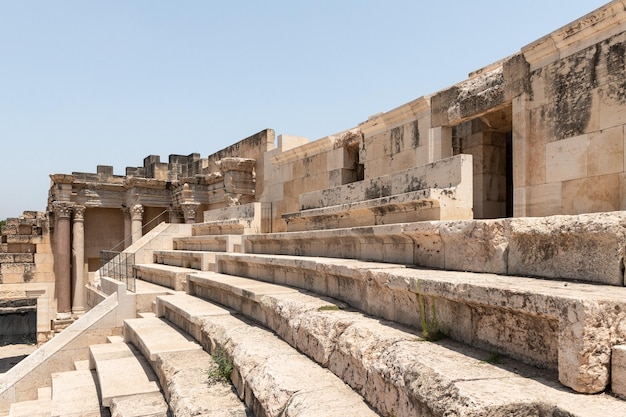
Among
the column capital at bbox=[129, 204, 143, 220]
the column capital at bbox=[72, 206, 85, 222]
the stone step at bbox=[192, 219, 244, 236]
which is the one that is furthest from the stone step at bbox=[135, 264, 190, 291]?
the column capital at bbox=[72, 206, 85, 222]

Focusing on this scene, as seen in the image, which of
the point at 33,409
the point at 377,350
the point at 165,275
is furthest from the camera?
the point at 165,275

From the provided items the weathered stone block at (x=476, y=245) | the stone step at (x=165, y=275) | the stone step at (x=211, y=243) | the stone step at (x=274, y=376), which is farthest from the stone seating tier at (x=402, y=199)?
the stone step at (x=165, y=275)

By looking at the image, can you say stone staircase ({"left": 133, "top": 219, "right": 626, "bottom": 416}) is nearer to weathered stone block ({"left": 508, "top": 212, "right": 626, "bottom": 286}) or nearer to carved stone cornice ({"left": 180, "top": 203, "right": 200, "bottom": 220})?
weathered stone block ({"left": 508, "top": 212, "right": 626, "bottom": 286})

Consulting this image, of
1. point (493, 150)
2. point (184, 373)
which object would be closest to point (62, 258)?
point (184, 373)

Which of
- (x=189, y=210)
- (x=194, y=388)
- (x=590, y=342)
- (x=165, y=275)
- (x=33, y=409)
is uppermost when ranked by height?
(x=189, y=210)

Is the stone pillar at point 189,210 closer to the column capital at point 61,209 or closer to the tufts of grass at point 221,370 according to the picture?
the column capital at point 61,209

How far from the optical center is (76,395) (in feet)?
18.3

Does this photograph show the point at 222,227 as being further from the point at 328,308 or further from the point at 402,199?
the point at 328,308

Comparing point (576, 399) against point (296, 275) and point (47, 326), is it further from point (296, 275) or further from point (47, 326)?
point (47, 326)

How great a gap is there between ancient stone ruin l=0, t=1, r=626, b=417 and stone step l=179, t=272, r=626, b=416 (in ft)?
0.04

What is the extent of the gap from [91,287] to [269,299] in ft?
32.1

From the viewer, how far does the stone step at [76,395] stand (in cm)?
503

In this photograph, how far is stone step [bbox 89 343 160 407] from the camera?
4973 mm

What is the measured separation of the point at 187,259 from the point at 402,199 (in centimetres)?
678
